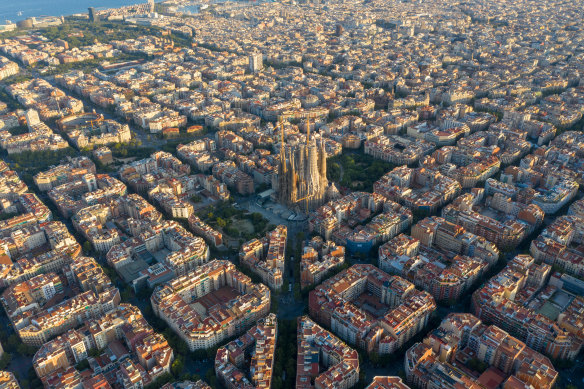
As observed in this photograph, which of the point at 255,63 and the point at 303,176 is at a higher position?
the point at 255,63

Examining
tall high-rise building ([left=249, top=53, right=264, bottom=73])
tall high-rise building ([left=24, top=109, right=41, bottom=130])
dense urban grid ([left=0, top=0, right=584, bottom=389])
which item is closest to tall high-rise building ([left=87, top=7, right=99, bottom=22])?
dense urban grid ([left=0, top=0, right=584, bottom=389])

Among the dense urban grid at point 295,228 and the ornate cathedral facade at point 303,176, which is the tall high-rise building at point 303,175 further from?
the dense urban grid at point 295,228

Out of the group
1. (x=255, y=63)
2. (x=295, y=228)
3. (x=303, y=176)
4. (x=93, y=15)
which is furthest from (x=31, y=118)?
(x=93, y=15)

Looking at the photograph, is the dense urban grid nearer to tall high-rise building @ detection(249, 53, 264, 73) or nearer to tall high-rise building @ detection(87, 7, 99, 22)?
tall high-rise building @ detection(249, 53, 264, 73)

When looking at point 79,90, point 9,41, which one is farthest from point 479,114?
point 9,41

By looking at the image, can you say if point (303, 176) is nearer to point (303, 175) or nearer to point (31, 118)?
point (303, 175)

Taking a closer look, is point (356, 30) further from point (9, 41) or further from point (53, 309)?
point (53, 309)
